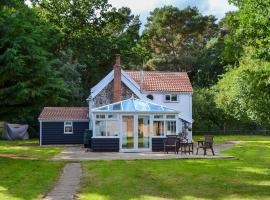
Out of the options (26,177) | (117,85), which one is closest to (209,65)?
(117,85)

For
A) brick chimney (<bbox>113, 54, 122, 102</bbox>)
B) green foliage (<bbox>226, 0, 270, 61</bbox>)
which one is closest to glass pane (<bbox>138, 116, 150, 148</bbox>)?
brick chimney (<bbox>113, 54, 122, 102</bbox>)

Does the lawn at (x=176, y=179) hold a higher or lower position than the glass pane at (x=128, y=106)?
lower

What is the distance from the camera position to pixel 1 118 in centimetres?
2650

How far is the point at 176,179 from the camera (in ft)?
53.5

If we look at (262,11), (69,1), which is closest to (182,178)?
(262,11)

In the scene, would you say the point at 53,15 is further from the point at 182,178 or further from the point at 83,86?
the point at 182,178

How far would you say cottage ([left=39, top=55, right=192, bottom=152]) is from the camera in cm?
3038

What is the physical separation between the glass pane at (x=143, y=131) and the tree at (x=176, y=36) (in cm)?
3484

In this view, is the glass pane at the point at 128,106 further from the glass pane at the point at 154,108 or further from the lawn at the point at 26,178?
the lawn at the point at 26,178

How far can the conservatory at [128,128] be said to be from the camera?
99.1ft

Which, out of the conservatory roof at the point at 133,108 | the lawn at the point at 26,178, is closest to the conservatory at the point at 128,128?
the conservatory roof at the point at 133,108

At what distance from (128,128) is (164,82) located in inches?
529

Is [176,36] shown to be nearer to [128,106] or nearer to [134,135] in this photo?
[128,106]

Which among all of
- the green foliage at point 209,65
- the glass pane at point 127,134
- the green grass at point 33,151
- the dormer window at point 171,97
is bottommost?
the green grass at point 33,151
